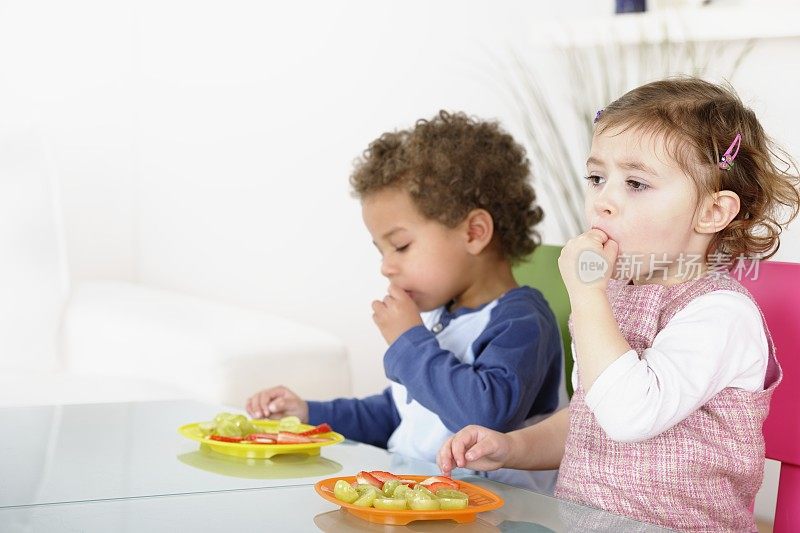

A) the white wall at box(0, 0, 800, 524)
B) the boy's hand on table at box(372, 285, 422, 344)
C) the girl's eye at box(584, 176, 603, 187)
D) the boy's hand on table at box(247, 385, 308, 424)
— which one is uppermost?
the white wall at box(0, 0, 800, 524)

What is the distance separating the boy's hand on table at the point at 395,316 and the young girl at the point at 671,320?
1.23 ft

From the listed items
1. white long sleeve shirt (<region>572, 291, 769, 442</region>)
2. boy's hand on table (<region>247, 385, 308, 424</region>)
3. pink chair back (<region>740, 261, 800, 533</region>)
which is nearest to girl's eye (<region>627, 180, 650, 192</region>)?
white long sleeve shirt (<region>572, 291, 769, 442</region>)

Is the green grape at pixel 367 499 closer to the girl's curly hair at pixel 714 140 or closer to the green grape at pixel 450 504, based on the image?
the green grape at pixel 450 504

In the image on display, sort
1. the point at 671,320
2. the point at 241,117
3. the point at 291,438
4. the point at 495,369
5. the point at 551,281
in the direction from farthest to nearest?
1. the point at 241,117
2. the point at 551,281
3. the point at 495,369
4. the point at 291,438
5. the point at 671,320

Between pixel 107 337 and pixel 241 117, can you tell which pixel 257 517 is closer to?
pixel 107 337

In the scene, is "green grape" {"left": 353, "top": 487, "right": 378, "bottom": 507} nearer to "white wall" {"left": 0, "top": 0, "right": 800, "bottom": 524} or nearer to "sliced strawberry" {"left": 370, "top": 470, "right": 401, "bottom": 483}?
"sliced strawberry" {"left": 370, "top": 470, "right": 401, "bottom": 483}

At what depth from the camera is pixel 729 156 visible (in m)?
1.30

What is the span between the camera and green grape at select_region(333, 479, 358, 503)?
1.08 m

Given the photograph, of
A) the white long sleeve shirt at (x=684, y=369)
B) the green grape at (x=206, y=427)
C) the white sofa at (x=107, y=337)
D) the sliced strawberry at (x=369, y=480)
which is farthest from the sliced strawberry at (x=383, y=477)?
the white sofa at (x=107, y=337)

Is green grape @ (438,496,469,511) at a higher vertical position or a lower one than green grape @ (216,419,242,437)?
lower

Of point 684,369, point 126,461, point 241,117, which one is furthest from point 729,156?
point 241,117

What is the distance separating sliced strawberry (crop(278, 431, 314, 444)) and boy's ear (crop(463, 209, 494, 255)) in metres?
0.56

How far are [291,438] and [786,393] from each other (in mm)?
616

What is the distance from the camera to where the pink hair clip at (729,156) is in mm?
1301
